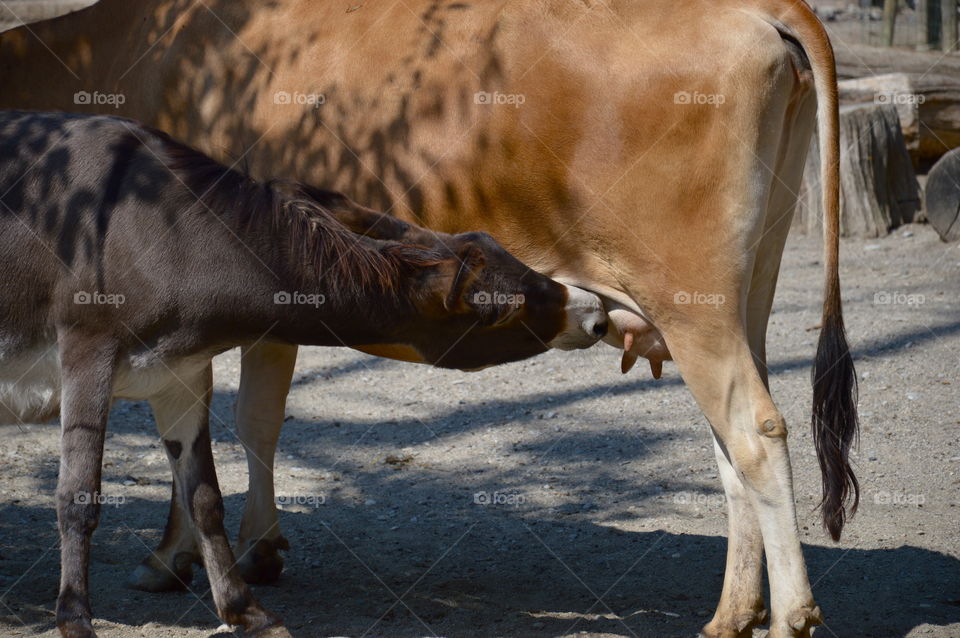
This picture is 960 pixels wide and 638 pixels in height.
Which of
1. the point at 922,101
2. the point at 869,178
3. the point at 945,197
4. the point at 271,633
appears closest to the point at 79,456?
the point at 271,633

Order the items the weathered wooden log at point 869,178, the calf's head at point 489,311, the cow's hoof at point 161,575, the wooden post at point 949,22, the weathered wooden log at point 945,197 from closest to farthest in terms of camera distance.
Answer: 1. the calf's head at point 489,311
2. the cow's hoof at point 161,575
3. the weathered wooden log at point 945,197
4. the weathered wooden log at point 869,178
5. the wooden post at point 949,22

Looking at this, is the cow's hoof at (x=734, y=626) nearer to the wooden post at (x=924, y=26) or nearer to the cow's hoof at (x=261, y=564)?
the cow's hoof at (x=261, y=564)

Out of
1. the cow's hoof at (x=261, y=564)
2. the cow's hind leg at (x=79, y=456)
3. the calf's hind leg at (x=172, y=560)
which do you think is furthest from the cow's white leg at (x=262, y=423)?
the cow's hind leg at (x=79, y=456)

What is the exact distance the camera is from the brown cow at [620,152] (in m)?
3.76

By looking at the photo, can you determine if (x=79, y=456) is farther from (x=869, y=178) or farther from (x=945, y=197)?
(x=869, y=178)

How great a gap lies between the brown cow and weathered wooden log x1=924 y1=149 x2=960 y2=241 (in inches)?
236

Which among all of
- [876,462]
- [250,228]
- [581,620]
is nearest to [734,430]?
[581,620]

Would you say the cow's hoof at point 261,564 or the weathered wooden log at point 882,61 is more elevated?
the weathered wooden log at point 882,61

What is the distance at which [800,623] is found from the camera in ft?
12.2

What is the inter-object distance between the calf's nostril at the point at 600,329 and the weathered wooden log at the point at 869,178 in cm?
664

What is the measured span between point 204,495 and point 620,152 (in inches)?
75.3

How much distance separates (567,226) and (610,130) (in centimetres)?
37

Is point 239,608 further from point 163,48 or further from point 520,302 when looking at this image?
point 163,48

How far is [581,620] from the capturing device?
4.24 metres
